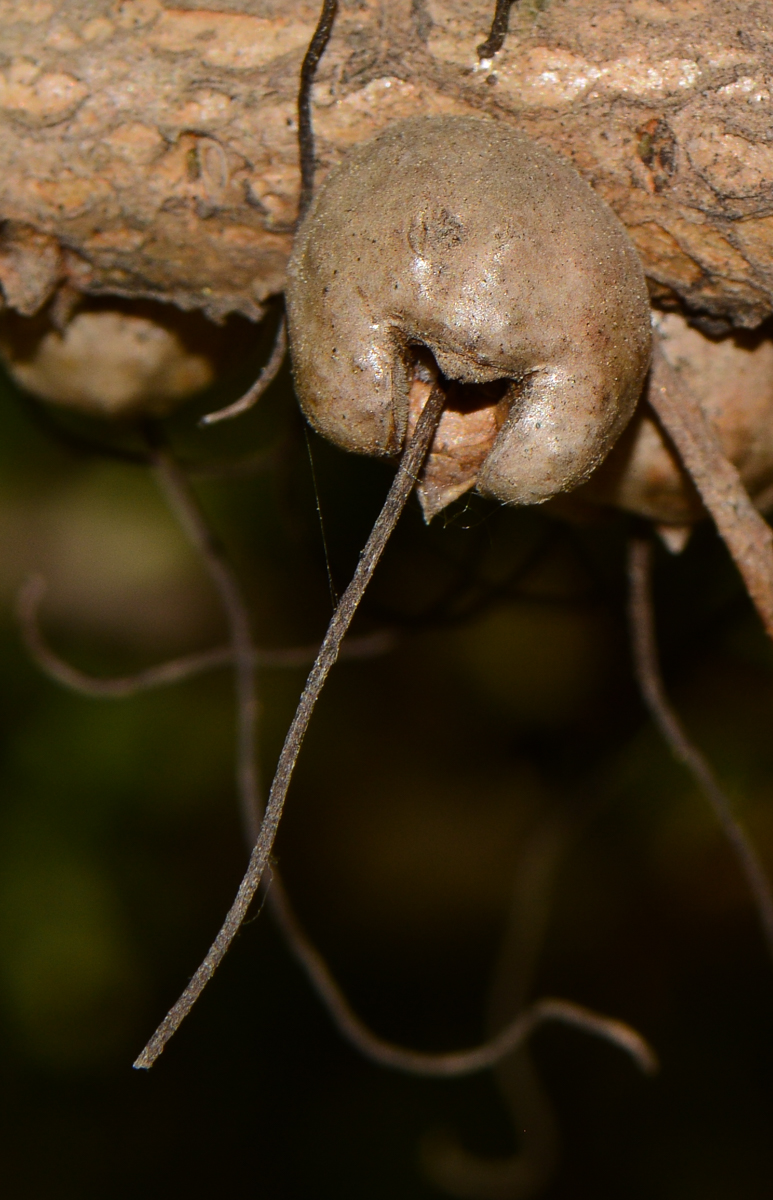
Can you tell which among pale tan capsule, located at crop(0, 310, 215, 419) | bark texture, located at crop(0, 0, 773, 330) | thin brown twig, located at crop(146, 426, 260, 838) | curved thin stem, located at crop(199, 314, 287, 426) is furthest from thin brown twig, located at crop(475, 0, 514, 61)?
thin brown twig, located at crop(146, 426, 260, 838)

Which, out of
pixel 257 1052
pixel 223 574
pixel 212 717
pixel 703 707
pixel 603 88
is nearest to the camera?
pixel 603 88

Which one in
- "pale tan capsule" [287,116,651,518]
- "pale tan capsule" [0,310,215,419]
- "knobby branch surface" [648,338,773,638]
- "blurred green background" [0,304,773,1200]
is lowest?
"blurred green background" [0,304,773,1200]

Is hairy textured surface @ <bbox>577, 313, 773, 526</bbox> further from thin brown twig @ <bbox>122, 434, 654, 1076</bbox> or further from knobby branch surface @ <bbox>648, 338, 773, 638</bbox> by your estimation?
thin brown twig @ <bbox>122, 434, 654, 1076</bbox>

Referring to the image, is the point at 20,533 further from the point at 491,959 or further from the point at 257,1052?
the point at 491,959

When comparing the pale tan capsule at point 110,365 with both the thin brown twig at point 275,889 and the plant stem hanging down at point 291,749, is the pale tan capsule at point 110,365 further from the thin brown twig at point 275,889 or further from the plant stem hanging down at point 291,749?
the plant stem hanging down at point 291,749

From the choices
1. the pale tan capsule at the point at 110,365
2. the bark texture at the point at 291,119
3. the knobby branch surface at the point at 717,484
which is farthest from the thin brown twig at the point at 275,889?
the knobby branch surface at the point at 717,484

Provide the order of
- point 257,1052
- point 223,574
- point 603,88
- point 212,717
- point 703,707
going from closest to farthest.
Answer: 1. point 603,88
2. point 223,574
3. point 703,707
4. point 212,717
5. point 257,1052

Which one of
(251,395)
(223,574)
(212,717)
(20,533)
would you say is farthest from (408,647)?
A: (251,395)

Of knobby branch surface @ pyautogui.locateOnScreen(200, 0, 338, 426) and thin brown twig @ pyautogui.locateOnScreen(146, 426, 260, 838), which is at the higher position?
knobby branch surface @ pyautogui.locateOnScreen(200, 0, 338, 426)
